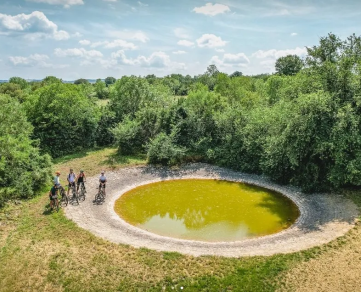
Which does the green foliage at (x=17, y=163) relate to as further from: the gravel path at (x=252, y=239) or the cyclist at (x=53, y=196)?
the gravel path at (x=252, y=239)

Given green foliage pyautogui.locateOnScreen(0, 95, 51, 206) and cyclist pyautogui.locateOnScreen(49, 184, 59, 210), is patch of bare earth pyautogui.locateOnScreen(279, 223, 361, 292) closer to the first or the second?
cyclist pyautogui.locateOnScreen(49, 184, 59, 210)

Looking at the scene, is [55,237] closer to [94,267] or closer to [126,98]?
[94,267]

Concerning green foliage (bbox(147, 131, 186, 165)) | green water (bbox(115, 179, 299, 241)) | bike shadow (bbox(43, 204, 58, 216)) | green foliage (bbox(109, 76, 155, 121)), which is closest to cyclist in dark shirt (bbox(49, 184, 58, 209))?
bike shadow (bbox(43, 204, 58, 216))

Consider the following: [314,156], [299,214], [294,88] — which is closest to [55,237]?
[299,214]

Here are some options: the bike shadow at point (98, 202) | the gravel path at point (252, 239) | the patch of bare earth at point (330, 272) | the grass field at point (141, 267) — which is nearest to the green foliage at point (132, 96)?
the gravel path at point (252, 239)

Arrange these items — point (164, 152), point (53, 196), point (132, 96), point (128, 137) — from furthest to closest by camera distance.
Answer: point (132, 96) < point (128, 137) < point (164, 152) < point (53, 196)

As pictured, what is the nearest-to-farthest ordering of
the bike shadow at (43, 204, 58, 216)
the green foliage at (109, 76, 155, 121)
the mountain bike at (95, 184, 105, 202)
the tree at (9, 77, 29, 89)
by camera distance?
the bike shadow at (43, 204, 58, 216) → the mountain bike at (95, 184, 105, 202) → the green foliage at (109, 76, 155, 121) → the tree at (9, 77, 29, 89)

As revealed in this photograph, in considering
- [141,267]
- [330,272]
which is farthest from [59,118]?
[330,272]

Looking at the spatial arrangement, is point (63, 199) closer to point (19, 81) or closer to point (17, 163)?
point (17, 163)
